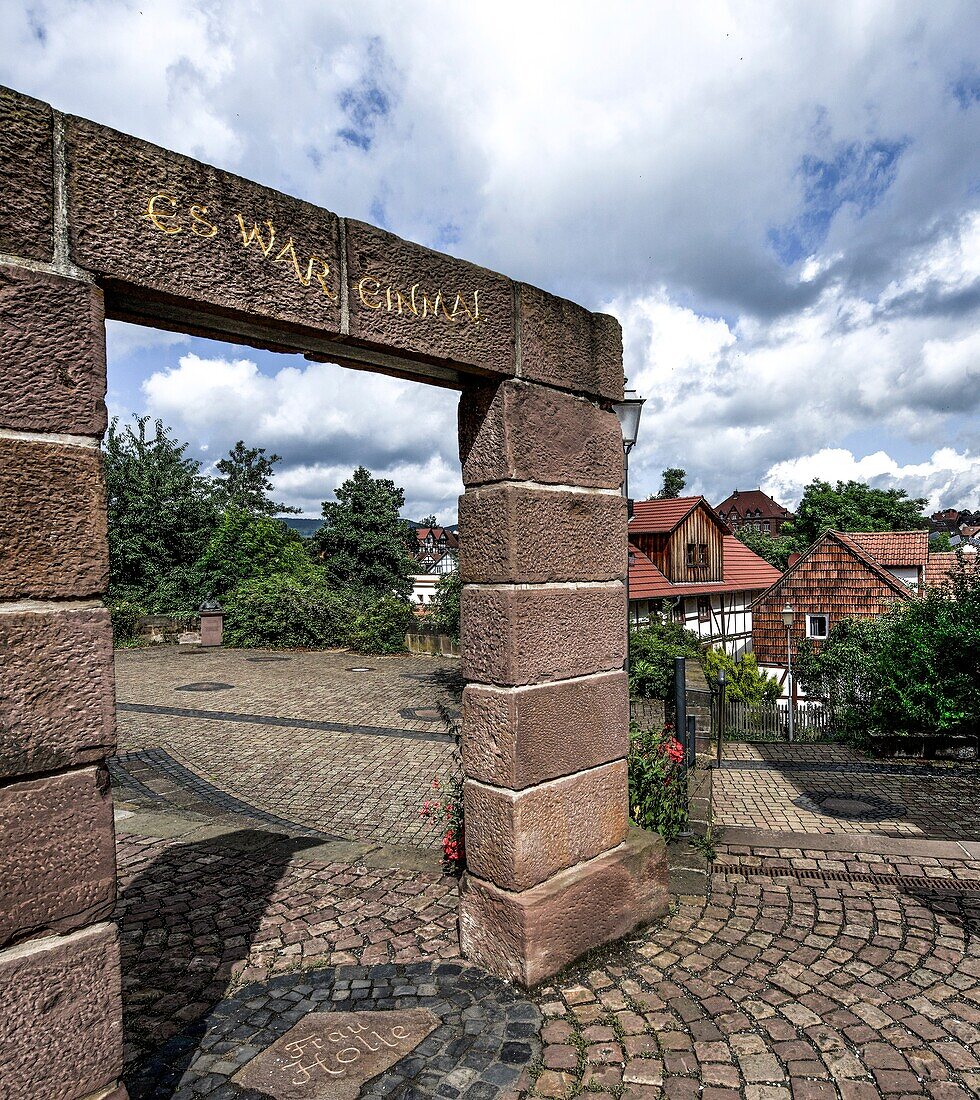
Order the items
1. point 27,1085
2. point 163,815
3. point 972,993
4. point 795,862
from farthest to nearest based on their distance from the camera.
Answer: point 163,815, point 795,862, point 972,993, point 27,1085

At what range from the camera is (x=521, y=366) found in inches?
138

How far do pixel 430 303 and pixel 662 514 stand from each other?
21.6m

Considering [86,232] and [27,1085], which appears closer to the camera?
[27,1085]

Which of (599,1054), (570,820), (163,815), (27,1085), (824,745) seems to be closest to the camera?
(27,1085)

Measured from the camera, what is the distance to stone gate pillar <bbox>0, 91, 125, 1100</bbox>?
78.7 inches

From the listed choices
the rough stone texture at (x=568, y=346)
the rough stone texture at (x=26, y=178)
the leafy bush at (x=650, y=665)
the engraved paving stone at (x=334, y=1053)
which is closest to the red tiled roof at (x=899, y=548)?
the leafy bush at (x=650, y=665)

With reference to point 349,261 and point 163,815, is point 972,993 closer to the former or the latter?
point 349,261

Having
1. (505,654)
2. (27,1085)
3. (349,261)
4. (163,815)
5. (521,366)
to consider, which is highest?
(349,261)

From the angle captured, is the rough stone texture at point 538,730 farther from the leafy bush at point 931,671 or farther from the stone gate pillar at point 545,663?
the leafy bush at point 931,671

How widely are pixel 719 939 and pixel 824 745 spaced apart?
7.75 m

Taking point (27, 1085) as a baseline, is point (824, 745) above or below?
below

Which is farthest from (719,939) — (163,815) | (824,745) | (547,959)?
(824,745)

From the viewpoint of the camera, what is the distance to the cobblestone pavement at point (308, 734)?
676cm

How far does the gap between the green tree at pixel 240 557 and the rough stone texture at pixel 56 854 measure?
77.0ft
